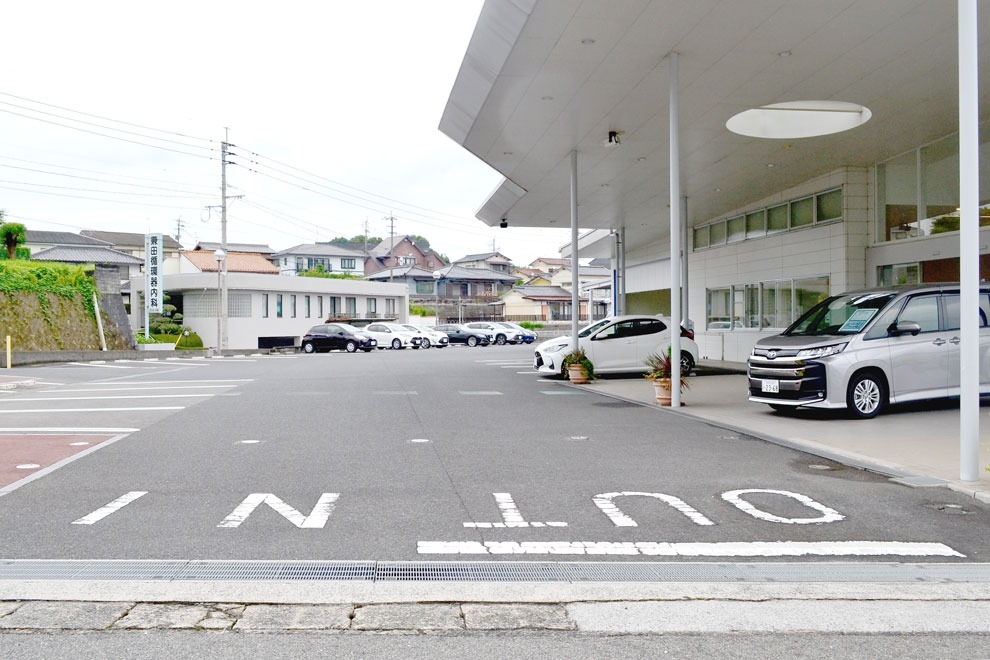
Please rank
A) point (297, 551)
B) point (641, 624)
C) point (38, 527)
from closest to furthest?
1. point (641, 624)
2. point (297, 551)
3. point (38, 527)

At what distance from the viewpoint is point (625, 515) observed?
19.2ft

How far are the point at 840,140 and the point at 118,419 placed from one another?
13.8 meters

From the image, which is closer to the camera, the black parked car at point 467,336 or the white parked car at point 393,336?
the white parked car at point 393,336

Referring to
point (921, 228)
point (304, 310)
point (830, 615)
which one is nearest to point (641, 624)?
point (830, 615)

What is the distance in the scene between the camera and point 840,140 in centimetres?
1548

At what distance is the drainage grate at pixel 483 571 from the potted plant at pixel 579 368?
Result: 496 inches

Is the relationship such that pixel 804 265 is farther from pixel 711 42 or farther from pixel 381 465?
pixel 381 465

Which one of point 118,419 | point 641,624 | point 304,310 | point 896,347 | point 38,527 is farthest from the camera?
point 304,310

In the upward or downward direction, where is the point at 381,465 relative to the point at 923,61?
downward

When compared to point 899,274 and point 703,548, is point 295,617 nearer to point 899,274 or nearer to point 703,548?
point 703,548

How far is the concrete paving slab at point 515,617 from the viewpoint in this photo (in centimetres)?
379

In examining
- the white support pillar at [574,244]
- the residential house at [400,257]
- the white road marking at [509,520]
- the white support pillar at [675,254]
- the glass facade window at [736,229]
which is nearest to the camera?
the white road marking at [509,520]

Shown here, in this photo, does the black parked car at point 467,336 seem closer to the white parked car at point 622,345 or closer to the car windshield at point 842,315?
the white parked car at point 622,345

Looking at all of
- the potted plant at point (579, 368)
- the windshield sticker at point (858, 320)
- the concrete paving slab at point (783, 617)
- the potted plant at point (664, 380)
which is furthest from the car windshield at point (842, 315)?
the concrete paving slab at point (783, 617)
